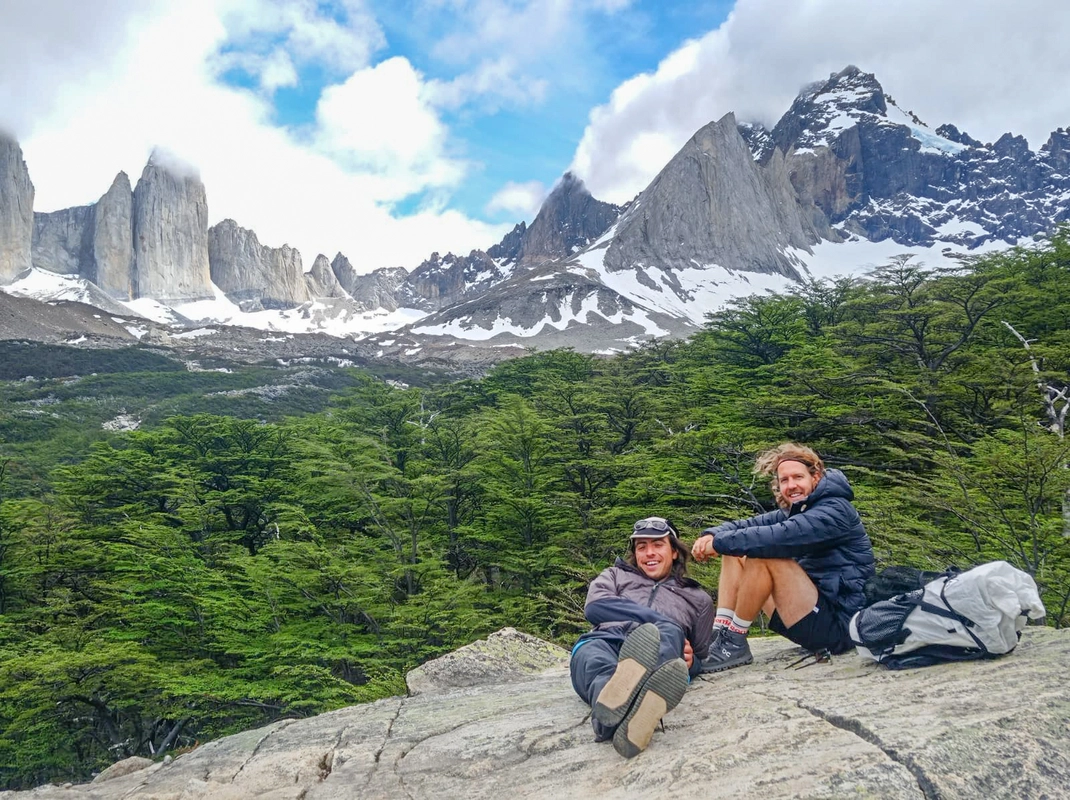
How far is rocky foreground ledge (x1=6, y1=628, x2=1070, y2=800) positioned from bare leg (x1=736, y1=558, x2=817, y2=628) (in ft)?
1.06

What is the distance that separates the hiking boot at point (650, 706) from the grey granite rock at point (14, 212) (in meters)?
167

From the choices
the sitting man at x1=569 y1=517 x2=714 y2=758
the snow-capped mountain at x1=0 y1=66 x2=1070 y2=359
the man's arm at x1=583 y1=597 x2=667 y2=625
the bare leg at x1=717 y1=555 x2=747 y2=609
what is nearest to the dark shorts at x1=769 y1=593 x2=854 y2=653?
the bare leg at x1=717 y1=555 x2=747 y2=609

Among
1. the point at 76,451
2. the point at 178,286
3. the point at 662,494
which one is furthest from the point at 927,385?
the point at 178,286

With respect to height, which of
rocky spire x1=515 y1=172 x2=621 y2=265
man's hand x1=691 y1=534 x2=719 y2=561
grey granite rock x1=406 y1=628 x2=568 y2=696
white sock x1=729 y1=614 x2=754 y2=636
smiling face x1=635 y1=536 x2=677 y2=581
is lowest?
grey granite rock x1=406 y1=628 x2=568 y2=696

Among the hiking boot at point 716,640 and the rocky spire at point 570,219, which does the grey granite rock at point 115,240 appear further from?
the hiking boot at point 716,640

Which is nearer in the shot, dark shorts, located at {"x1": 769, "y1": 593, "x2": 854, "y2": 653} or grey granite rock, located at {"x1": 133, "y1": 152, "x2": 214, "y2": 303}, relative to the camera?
dark shorts, located at {"x1": 769, "y1": 593, "x2": 854, "y2": 653}

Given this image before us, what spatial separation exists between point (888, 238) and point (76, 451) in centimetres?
17787

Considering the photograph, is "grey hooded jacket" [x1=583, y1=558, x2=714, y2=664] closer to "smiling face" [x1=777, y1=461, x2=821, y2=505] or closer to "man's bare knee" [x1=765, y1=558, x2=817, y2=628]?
"man's bare knee" [x1=765, y1=558, x2=817, y2=628]

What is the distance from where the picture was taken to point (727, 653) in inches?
147

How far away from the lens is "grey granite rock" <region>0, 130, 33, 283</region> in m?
125

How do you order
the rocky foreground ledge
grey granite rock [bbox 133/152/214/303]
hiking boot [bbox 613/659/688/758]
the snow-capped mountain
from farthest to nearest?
grey granite rock [bbox 133/152/214/303], the snow-capped mountain, hiking boot [bbox 613/659/688/758], the rocky foreground ledge

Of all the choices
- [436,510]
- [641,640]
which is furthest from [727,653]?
[436,510]

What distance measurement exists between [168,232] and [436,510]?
16728cm

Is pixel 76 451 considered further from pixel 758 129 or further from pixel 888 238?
pixel 758 129
